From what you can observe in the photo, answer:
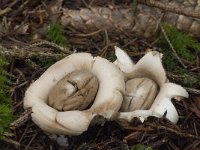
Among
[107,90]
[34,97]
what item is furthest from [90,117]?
[34,97]

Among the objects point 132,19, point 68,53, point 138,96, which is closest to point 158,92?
point 138,96

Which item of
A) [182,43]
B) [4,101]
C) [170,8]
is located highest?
[170,8]

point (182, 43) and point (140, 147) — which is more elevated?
point (182, 43)

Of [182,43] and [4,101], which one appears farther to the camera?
[182,43]

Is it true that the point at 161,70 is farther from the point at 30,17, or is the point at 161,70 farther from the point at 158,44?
the point at 30,17

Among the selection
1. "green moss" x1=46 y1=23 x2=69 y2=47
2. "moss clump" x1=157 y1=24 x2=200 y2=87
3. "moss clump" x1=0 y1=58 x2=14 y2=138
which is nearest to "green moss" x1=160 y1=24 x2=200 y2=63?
"moss clump" x1=157 y1=24 x2=200 y2=87

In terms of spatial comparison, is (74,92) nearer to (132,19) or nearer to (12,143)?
(12,143)
